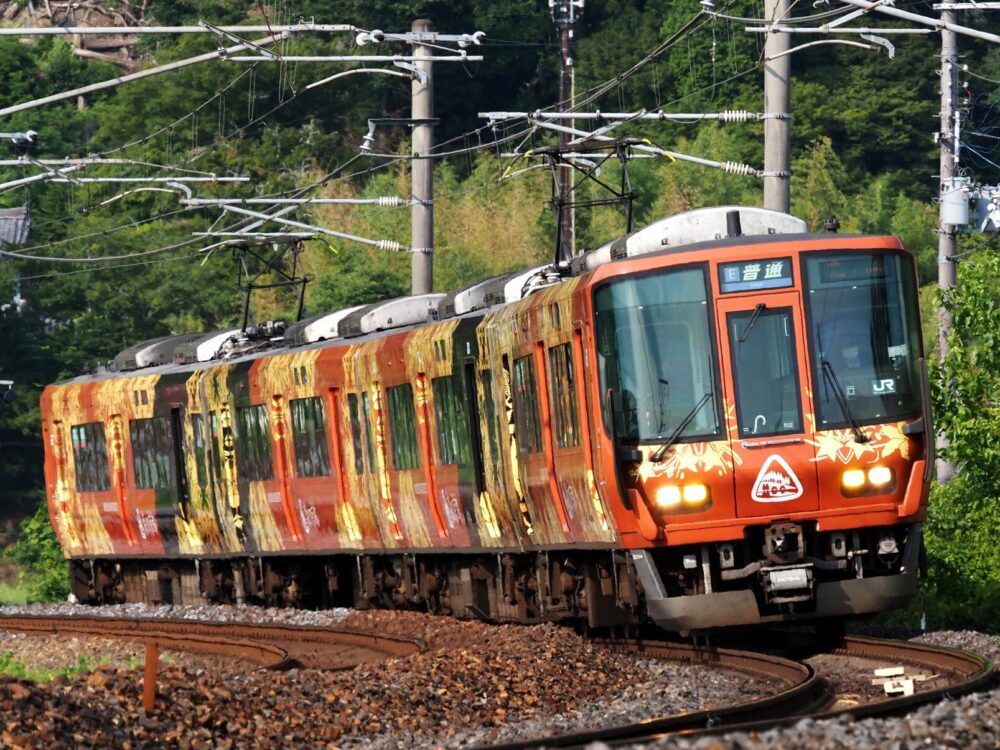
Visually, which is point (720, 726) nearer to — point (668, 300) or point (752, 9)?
Answer: point (668, 300)

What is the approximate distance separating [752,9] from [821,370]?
4982 cm

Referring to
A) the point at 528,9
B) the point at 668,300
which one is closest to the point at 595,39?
the point at 528,9

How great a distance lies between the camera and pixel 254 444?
24.6 m

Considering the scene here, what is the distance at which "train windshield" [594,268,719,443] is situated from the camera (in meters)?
14.6

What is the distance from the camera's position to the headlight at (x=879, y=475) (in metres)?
14.7

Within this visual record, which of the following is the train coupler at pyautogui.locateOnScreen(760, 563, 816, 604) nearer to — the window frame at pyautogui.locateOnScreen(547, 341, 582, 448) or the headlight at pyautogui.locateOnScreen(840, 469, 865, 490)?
the headlight at pyautogui.locateOnScreen(840, 469, 865, 490)

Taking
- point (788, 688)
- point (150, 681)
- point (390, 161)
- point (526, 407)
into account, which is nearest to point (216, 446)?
point (526, 407)

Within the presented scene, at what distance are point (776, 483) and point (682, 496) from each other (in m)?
0.61

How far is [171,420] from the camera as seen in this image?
2667 centimetres

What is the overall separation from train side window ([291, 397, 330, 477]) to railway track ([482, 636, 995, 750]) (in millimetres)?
6499

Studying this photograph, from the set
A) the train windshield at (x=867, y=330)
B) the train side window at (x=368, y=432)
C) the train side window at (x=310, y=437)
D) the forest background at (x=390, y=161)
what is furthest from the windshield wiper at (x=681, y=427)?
the forest background at (x=390, y=161)

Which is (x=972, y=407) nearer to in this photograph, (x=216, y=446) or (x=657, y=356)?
(x=657, y=356)

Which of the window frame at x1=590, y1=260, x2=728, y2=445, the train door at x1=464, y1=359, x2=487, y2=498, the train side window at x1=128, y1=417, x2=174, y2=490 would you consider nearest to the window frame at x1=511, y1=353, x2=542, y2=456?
the train door at x1=464, y1=359, x2=487, y2=498

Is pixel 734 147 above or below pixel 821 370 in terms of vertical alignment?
above
